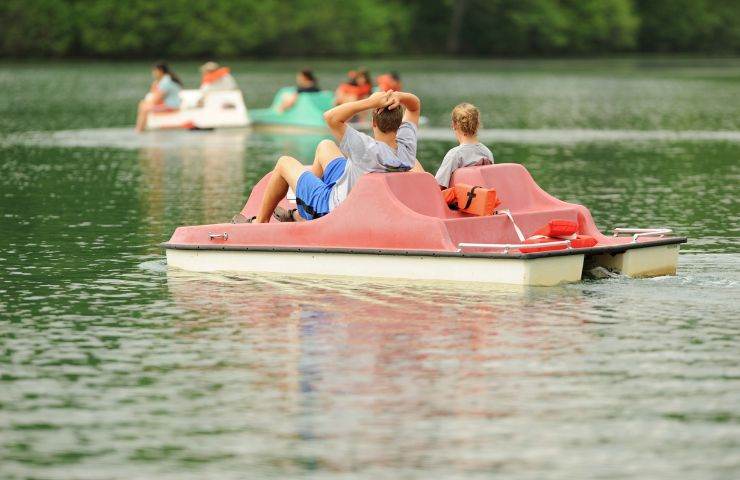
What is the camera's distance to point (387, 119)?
12.9 metres

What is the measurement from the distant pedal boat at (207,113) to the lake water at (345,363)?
14.1 metres

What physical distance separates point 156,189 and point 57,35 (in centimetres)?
7325

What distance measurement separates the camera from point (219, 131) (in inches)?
1357

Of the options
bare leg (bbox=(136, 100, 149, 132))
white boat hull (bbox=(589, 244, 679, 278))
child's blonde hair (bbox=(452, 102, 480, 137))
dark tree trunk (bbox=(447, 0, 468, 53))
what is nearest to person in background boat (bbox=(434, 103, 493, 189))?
child's blonde hair (bbox=(452, 102, 480, 137))

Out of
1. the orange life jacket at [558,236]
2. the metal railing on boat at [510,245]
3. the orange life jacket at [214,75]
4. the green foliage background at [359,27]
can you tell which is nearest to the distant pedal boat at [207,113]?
the orange life jacket at [214,75]

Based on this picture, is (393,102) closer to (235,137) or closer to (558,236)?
(558,236)

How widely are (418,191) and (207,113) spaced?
869 inches

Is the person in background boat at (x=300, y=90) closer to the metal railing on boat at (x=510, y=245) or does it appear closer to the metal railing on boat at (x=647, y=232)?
the metal railing on boat at (x=647, y=232)

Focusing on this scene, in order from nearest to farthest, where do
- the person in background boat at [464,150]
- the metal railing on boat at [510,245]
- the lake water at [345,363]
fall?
the lake water at [345,363]
the metal railing on boat at [510,245]
the person in background boat at [464,150]

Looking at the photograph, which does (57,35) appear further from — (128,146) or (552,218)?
(552,218)

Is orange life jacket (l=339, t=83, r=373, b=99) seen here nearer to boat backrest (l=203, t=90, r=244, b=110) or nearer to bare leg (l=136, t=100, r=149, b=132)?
boat backrest (l=203, t=90, r=244, b=110)

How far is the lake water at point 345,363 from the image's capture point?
25.3ft

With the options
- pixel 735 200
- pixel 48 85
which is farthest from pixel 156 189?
pixel 48 85

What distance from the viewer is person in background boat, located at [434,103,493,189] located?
1347cm
